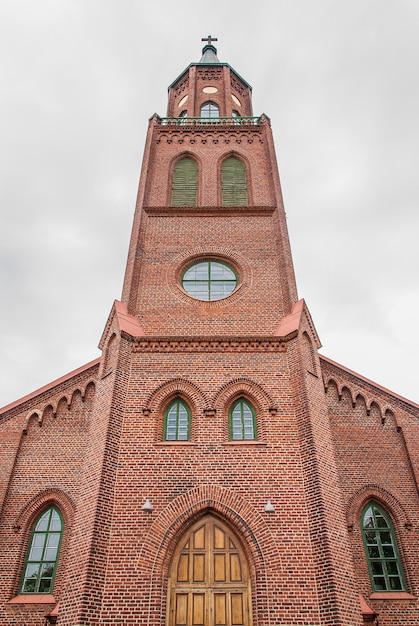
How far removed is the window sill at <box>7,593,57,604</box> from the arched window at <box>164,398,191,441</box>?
463 cm

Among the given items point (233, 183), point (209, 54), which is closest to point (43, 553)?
point (233, 183)

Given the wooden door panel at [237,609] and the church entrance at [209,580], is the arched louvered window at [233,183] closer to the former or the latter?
the church entrance at [209,580]

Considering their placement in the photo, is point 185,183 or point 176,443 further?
point 185,183

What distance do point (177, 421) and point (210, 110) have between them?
1758cm

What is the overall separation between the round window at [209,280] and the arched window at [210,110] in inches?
449

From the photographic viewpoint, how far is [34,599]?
1215 cm

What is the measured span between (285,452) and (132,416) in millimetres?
3780

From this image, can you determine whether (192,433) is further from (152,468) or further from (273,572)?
(273,572)

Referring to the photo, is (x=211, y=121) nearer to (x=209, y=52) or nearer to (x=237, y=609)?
(x=209, y=52)

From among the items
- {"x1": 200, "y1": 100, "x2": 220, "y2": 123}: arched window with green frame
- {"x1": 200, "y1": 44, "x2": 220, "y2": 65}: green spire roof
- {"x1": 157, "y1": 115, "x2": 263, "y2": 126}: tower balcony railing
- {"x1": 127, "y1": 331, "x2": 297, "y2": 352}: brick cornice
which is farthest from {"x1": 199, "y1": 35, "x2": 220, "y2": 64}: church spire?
{"x1": 127, "y1": 331, "x2": 297, "y2": 352}: brick cornice

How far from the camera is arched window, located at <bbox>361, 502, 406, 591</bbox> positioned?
1256 centimetres

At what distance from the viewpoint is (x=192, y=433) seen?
12.4 metres

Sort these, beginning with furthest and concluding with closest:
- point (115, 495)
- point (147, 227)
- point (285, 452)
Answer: point (147, 227) → point (285, 452) → point (115, 495)

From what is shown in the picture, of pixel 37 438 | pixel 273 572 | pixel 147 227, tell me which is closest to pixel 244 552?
pixel 273 572
